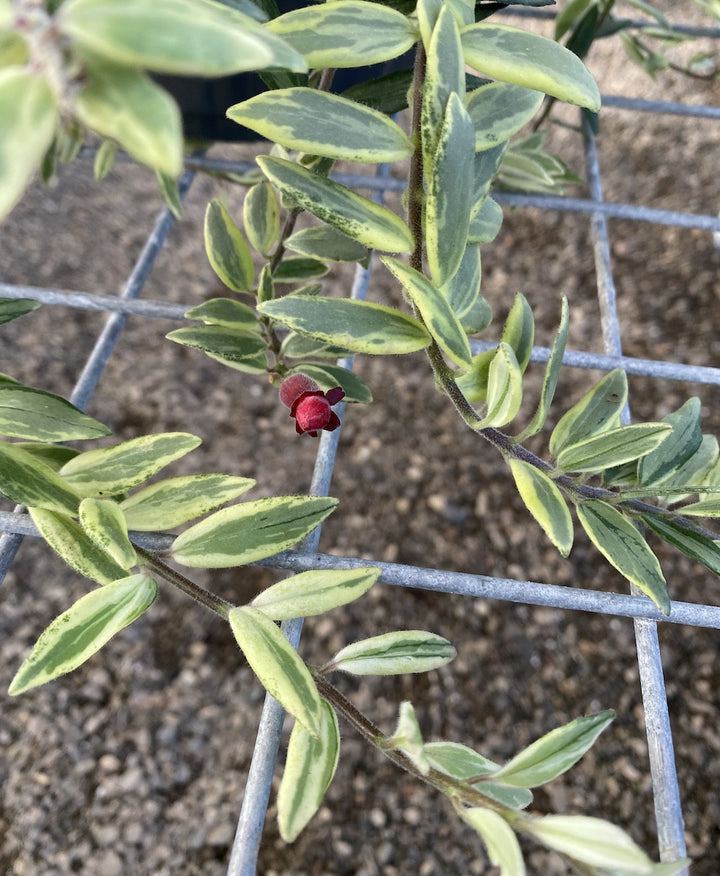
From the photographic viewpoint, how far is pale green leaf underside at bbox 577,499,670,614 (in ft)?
1.20

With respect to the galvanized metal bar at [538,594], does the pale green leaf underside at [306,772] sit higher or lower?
lower

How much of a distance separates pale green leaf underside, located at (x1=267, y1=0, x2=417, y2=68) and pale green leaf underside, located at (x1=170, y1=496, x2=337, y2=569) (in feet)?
0.70

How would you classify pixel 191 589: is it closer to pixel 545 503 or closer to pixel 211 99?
pixel 545 503

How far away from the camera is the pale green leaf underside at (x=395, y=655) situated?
1.25ft

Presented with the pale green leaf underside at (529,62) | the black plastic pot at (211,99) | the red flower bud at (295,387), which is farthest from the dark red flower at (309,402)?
the black plastic pot at (211,99)

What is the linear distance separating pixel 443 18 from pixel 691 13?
5.41 feet

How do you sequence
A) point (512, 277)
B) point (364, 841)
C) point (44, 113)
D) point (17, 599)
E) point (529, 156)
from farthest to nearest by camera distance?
point (512, 277) → point (17, 599) → point (364, 841) → point (529, 156) → point (44, 113)

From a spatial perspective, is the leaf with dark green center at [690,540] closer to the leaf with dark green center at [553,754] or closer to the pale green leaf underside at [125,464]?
the leaf with dark green center at [553,754]

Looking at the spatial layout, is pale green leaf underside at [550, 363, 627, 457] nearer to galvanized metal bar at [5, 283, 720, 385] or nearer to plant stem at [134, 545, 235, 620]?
galvanized metal bar at [5, 283, 720, 385]

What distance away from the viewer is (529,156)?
729mm

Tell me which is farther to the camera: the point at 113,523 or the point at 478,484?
the point at 478,484

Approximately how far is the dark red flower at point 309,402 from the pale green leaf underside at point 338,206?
5.4 inches

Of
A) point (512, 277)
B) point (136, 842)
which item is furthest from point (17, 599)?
point (512, 277)

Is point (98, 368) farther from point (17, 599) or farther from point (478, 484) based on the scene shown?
point (478, 484)
